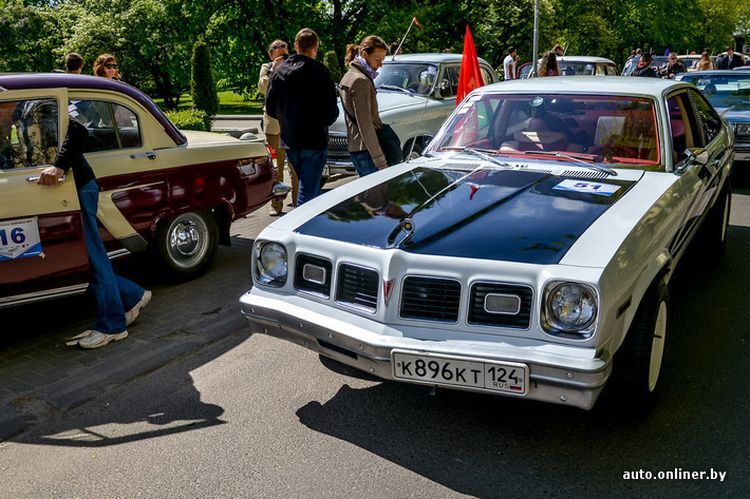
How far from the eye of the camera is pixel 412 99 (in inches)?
426

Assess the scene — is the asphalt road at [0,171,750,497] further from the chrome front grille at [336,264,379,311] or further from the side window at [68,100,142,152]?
the side window at [68,100,142,152]

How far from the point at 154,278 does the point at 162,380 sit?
224 cm

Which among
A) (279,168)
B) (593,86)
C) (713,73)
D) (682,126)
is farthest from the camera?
(713,73)

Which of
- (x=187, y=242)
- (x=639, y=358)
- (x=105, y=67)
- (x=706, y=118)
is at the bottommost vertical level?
(x=187, y=242)

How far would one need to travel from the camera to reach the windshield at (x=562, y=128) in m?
4.82

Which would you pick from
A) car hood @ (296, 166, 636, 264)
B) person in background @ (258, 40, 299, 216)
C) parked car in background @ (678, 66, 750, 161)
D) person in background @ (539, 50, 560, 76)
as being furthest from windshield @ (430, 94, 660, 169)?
person in background @ (539, 50, 560, 76)

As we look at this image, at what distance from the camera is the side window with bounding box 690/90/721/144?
5.91 metres

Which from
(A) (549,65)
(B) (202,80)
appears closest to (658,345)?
(A) (549,65)

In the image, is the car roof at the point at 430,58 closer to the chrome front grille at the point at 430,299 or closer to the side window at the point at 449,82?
the side window at the point at 449,82

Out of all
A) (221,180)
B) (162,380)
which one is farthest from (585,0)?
(162,380)

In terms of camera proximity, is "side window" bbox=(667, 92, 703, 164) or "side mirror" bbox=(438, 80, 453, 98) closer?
"side window" bbox=(667, 92, 703, 164)

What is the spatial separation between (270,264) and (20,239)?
82.7 inches

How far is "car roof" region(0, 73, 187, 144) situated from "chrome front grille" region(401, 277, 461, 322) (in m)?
3.45

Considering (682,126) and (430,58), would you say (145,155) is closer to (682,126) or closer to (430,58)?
(682,126)
